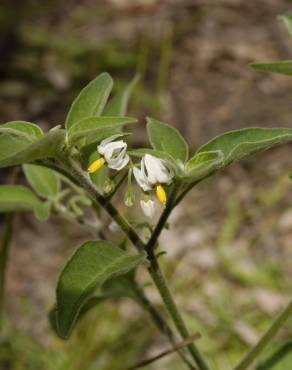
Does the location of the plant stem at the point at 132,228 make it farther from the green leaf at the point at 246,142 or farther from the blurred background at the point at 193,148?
the blurred background at the point at 193,148

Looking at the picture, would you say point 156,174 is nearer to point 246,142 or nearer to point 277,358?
point 246,142

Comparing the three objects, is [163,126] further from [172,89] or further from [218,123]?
[172,89]

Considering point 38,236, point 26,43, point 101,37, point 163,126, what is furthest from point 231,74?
point 163,126

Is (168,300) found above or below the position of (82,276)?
below

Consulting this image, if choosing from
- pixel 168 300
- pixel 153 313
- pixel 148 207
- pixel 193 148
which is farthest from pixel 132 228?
pixel 193 148

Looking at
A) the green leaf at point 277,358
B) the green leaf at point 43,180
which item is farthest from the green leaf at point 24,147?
the green leaf at point 277,358
